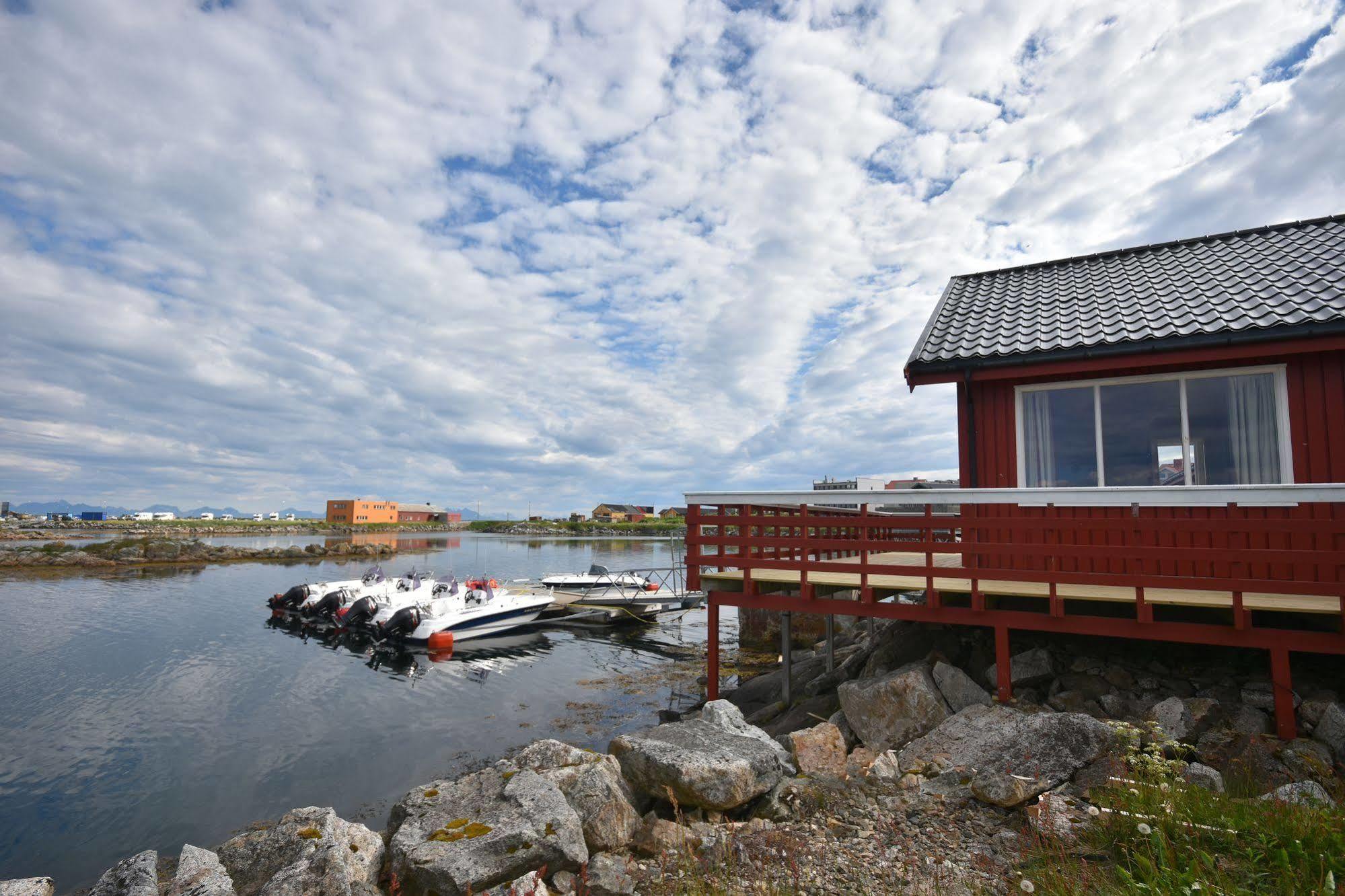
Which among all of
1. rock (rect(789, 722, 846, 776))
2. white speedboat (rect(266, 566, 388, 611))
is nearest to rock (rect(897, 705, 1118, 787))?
rock (rect(789, 722, 846, 776))

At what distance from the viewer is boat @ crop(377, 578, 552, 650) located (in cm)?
2033

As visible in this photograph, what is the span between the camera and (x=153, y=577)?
1487 inches

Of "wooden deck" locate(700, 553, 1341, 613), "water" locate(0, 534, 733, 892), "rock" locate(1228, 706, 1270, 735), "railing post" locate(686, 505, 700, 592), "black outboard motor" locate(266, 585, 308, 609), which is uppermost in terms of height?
"railing post" locate(686, 505, 700, 592)

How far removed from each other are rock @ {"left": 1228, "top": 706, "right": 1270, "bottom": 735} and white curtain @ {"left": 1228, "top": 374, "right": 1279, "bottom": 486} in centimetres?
293

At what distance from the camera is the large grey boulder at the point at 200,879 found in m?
4.99

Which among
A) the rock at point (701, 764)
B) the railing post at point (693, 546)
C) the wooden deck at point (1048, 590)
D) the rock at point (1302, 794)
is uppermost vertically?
the railing post at point (693, 546)

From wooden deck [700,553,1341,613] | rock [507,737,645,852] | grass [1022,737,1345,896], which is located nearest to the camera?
grass [1022,737,1345,896]

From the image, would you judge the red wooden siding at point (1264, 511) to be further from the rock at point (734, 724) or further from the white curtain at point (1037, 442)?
the rock at point (734, 724)

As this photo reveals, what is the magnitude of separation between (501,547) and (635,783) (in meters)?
71.2

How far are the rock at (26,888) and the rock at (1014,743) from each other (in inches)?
298

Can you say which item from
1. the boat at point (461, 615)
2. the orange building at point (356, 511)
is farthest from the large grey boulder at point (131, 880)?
the orange building at point (356, 511)

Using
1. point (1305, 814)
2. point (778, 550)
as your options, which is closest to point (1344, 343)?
point (1305, 814)

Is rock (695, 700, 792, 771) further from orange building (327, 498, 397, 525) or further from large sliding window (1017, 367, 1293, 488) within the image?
orange building (327, 498, 397, 525)

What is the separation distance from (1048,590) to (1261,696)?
6.31ft
